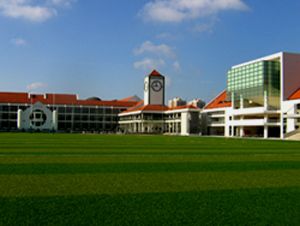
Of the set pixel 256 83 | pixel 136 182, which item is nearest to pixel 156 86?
pixel 256 83

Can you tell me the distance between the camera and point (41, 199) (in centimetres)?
822

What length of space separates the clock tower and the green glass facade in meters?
35.8

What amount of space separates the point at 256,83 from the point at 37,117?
202 ft

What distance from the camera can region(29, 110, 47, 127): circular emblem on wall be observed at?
363 ft

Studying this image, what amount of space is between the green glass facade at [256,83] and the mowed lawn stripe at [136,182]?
61.2 m

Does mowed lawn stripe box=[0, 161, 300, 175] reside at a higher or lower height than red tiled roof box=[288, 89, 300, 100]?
lower

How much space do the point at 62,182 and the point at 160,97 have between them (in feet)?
349

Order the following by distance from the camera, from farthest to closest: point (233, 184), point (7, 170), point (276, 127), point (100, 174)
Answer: point (276, 127), point (7, 170), point (100, 174), point (233, 184)

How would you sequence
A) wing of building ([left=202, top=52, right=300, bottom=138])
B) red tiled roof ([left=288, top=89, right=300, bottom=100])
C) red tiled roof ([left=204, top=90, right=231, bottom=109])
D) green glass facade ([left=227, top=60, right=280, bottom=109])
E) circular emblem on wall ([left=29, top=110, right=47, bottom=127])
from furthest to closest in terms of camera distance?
circular emblem on wall ([left=29, top=110, right=47, bottom=127])
red tiled roof ([left=204, top=90, right=231, bottom=109])
green glass facade ([left=227, top=60, right=280, bottom=109])
wing of building ([left=202, top=52, right=300, bottom=138])
red tiled roof ([left=288, top=89, right=300, bottom=100])

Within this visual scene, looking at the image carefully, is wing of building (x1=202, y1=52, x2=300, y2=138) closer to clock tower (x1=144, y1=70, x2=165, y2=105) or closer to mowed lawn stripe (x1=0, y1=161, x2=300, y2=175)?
clock tower (x1=144, y1=70, x2=165, y2=105)

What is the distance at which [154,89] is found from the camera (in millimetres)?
115875

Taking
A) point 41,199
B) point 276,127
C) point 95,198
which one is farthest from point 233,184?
point 276,127

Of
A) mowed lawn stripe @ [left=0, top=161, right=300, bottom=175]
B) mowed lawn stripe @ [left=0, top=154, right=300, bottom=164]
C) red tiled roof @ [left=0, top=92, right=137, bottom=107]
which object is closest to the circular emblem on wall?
red tiled roof @ [left=0, top=92, right=137, bottom=107]

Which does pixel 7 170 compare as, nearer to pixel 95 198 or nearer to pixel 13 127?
pixel 95 198
